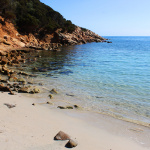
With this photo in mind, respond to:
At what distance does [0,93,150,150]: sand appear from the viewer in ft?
15.8

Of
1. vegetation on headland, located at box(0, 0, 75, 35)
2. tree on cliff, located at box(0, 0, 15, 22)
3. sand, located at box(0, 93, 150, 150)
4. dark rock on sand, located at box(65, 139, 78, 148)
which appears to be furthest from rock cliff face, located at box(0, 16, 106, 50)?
dark rock on sand, located at box(65, 139, 78, 148)

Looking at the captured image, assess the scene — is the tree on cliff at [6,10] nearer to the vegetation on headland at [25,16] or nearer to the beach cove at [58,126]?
the vegetation on headland at [25,16]

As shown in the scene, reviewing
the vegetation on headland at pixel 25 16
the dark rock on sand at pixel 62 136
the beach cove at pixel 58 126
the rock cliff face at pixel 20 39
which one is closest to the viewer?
the beach cove at pixel 58 126

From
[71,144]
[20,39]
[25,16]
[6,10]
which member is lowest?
[71,144]

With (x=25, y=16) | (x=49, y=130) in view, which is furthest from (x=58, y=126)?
(x=25, y=16)

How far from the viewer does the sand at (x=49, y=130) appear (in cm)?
482

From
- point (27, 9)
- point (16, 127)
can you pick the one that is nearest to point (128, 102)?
point (16, 127)

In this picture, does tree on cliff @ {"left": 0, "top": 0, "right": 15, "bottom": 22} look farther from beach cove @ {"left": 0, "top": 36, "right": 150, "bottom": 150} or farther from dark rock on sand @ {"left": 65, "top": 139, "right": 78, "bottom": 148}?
dark rock on sand @ {"left": 65, "top": 139, "right": 78, "bottom": 148}

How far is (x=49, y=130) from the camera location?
5699 millimetres

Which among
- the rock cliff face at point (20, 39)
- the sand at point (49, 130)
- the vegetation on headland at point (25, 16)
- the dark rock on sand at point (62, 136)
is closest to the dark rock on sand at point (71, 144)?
the sand at point (49, 130)

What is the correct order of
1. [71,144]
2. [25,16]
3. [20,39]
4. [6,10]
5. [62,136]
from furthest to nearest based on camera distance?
[25,16] < [6,10] < [20,39] < [62,136] < [71,144]

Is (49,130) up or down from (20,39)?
down

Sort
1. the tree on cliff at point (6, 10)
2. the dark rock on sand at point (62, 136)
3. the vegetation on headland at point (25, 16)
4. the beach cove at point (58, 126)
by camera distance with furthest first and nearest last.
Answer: the vegetation on headland at point (25, 16)
the tree on cliff at point (6, 10)
the dark rock on sand at point (62, 136)
the beach cove at point (58, 126)

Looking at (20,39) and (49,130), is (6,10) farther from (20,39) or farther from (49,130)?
(49,130)
